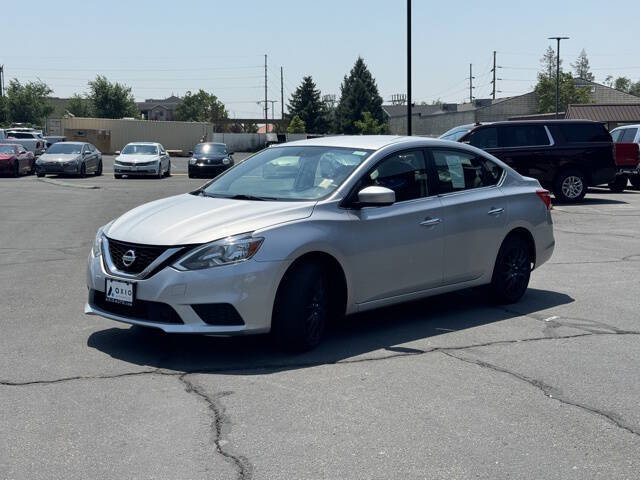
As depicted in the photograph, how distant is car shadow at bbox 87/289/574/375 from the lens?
631 centimetres

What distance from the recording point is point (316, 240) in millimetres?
6477

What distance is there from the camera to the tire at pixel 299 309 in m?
6.32

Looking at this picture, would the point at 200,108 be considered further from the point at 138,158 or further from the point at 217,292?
the point at 217,292

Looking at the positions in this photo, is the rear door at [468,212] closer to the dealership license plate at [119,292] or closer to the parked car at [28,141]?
the dealership license plate at [119,292]

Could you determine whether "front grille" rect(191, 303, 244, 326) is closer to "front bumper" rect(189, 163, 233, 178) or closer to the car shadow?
the car shadow

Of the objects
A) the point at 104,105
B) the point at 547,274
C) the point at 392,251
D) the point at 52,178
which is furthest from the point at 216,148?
the point at 104,105

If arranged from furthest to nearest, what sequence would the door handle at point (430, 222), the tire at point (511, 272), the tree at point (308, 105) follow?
1. the tree at point (308, 105)
2. the tire at point (511, 272)
3. the door handle at point (430, 222)

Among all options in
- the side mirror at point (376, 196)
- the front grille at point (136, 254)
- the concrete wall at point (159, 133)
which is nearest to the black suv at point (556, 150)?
the side mirror at point (376, 196)

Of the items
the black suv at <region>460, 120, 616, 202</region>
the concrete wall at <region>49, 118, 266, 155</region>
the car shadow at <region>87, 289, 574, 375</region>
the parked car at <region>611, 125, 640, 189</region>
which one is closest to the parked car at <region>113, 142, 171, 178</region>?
the black suv at <region>460, 120, 616, 202</region>

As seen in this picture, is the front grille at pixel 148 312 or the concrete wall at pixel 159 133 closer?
the front grille at pixel 148 312

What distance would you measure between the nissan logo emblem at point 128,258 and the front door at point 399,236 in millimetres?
1668

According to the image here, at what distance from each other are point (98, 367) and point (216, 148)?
30.3 metres

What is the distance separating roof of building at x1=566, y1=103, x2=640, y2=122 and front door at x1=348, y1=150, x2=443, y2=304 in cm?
5894

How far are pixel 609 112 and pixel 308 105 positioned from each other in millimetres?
47258
